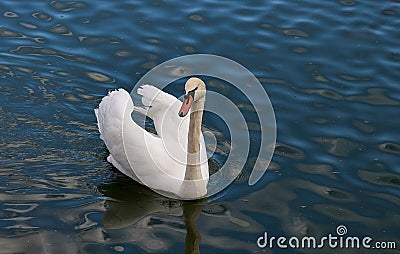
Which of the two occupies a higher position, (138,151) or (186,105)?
(186,105)

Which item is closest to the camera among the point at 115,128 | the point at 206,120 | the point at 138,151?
the point at 138,151

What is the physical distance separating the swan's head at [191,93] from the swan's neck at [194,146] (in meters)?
0.23

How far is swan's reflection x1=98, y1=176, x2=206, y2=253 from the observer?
906 centimetres

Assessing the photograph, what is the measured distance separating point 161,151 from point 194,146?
0.49 meters

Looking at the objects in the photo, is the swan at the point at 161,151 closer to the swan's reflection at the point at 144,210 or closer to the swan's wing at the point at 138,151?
the swan's wing at the point at 138,151

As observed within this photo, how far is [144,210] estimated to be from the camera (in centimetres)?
937

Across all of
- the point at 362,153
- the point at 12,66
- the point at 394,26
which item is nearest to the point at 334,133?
the point at 362,153

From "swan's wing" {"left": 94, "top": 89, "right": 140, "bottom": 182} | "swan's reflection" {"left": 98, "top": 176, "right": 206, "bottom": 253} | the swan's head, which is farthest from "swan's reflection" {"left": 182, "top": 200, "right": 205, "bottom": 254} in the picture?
the swan's head

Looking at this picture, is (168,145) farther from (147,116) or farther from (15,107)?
(15,107)

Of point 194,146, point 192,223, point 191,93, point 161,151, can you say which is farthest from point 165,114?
point 192,223

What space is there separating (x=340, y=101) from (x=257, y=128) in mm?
1430

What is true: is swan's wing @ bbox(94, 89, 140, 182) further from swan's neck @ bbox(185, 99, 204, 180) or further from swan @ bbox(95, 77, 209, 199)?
swan's neck @ bbox(185, 99, 204, 180)

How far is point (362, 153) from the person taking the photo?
33.7ft

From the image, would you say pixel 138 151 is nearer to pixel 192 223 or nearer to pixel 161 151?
pixel 161 151
